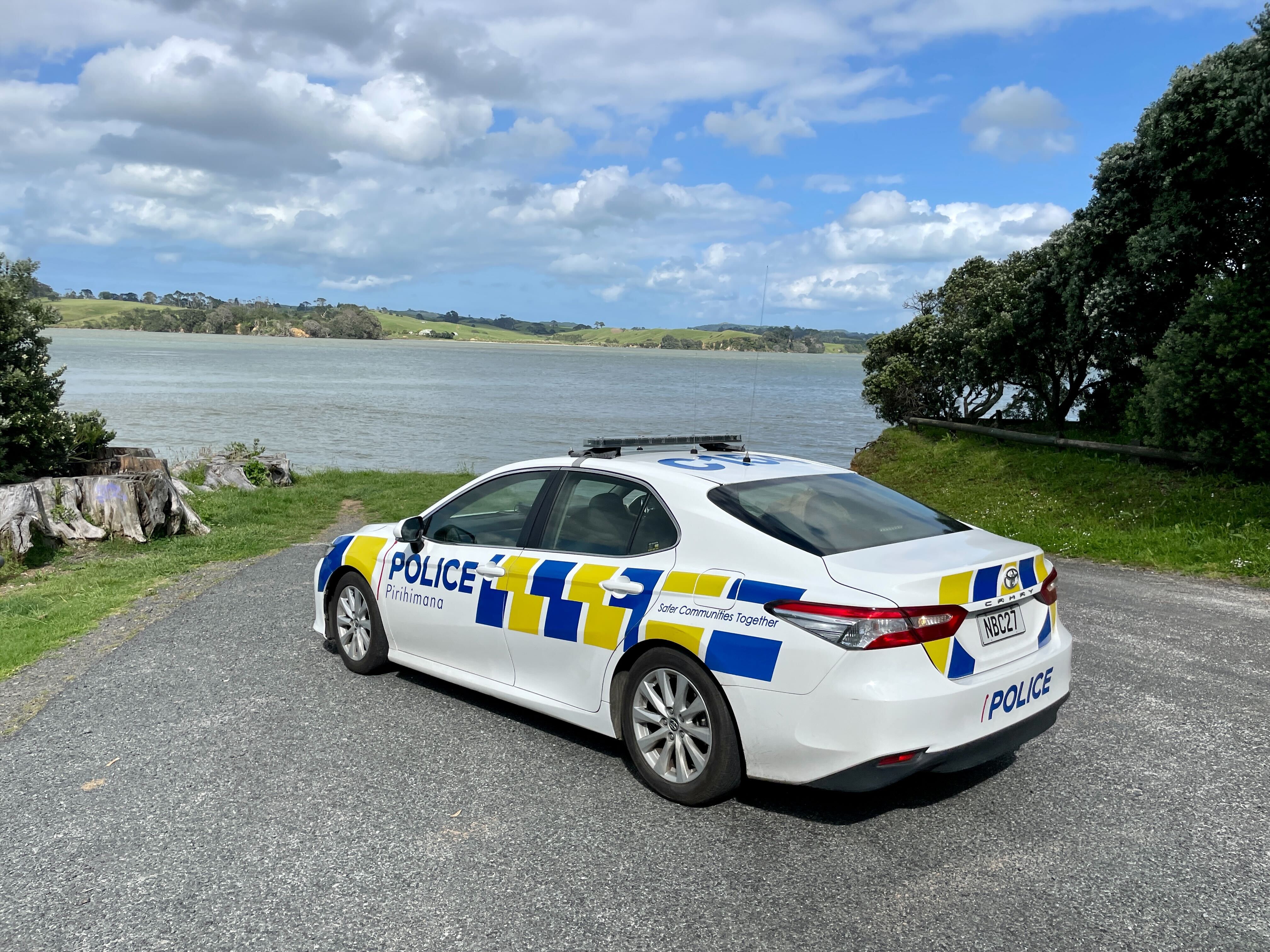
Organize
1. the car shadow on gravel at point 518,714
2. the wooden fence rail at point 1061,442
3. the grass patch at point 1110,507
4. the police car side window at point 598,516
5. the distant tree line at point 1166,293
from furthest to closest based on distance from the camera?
the wooden fence rail at point 1061,442, the distant tree line at point 1166,293, the grass patch at point 1110,507, the car shadow on gravel at point 518,714, the police car side window at point 598,516

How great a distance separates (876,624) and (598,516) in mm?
1703

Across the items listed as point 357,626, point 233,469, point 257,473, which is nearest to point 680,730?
point 357,626

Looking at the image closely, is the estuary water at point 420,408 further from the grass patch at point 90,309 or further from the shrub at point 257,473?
the grass patch at point 90,309

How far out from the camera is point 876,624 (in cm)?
374

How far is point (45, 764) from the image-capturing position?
4.83 meters

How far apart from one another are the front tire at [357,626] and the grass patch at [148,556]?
2.22m

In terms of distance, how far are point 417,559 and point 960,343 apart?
23161 millimetres

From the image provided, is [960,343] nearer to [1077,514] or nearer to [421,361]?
[1077,514]

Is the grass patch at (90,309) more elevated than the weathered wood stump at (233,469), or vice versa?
the grass patch at (90,309)

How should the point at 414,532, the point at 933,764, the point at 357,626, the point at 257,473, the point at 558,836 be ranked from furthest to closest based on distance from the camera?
the point at 257,473, the point at 357,626, the point at 414,532, the point at 558,836, the point at 933,764

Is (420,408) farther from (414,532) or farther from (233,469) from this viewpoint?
(414,532)

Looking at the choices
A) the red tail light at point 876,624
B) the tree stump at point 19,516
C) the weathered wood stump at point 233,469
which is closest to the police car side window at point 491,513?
the red tail light at point 876,624

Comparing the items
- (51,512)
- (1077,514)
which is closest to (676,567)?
(51,512)

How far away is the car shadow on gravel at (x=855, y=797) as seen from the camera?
4.23m
